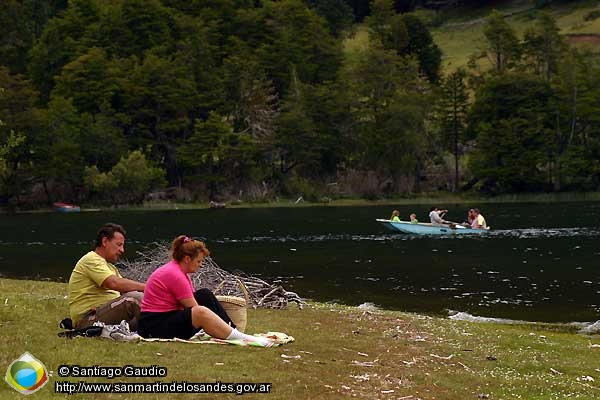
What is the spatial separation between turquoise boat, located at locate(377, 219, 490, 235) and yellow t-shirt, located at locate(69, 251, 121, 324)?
49957 millimetres

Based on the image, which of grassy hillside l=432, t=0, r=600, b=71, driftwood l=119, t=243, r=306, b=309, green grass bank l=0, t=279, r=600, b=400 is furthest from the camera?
grassy hillside l=432, t=0, r=600, b=71

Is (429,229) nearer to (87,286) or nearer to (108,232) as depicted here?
(87,286)

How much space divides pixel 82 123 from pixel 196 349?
352 feet

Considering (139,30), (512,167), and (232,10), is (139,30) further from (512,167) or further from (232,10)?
(512,167)

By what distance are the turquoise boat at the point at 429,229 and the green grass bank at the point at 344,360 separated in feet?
143

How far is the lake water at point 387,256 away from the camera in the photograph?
34.2m

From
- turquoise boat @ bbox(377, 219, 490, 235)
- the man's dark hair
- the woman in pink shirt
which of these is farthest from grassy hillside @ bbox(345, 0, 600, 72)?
the woman in pink shirt

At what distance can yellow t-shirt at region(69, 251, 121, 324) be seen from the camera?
50.3 feet

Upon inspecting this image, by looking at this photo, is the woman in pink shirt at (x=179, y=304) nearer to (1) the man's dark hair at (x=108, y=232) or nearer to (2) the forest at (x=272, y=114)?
(1) the man's dark hair at (x=108, y=232)

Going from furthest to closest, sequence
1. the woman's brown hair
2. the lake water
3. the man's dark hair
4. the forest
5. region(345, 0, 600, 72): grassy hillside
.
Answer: region(345, 0, 600, 72): grassy hillside < the forest < the lake water < the man's dark hair < the woman's brown hair

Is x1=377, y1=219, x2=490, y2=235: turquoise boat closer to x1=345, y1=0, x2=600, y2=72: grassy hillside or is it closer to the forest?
the forest

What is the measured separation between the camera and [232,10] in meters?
143

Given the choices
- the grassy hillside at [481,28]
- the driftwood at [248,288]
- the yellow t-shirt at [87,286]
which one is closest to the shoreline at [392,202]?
the grassy hillside at [481,28]

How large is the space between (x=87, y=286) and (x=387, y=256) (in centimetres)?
3552
